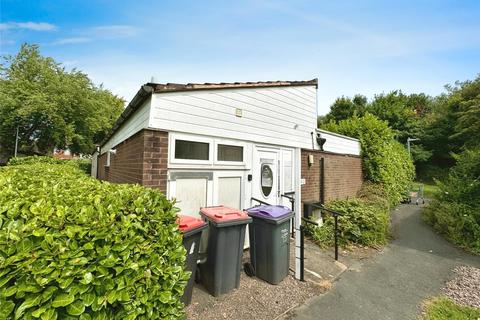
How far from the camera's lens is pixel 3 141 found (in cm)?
2172

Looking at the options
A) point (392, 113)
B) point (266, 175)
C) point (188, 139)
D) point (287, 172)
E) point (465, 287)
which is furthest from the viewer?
point (392, 113)

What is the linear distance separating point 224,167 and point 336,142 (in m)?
5.37

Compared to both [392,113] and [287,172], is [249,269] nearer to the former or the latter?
[287,172]

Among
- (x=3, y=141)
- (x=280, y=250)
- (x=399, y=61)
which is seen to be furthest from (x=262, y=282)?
(x=3, y=141)

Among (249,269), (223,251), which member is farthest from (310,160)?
(223,251)

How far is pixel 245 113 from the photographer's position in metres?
4.97

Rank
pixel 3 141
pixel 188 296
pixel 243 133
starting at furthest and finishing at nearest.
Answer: pixel 3 141, pixel 243 133, pixel 188 296

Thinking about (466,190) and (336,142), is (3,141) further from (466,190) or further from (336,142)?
(466,190)

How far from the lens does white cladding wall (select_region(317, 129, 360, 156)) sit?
7621mm

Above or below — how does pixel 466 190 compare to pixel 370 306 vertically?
above

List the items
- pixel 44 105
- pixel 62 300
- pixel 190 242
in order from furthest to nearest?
pixel 44 105 → pixel 190 242 → pixel 62 300

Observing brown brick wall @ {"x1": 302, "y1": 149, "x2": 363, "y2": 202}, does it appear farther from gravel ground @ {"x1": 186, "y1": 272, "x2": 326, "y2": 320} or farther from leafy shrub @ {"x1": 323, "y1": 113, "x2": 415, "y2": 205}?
gravel ground @ {"x1": 186, "y1": 272, "x2": 326, "y2": 320}

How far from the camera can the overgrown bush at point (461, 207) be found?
5.82 metres

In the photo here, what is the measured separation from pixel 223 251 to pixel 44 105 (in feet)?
76.8
